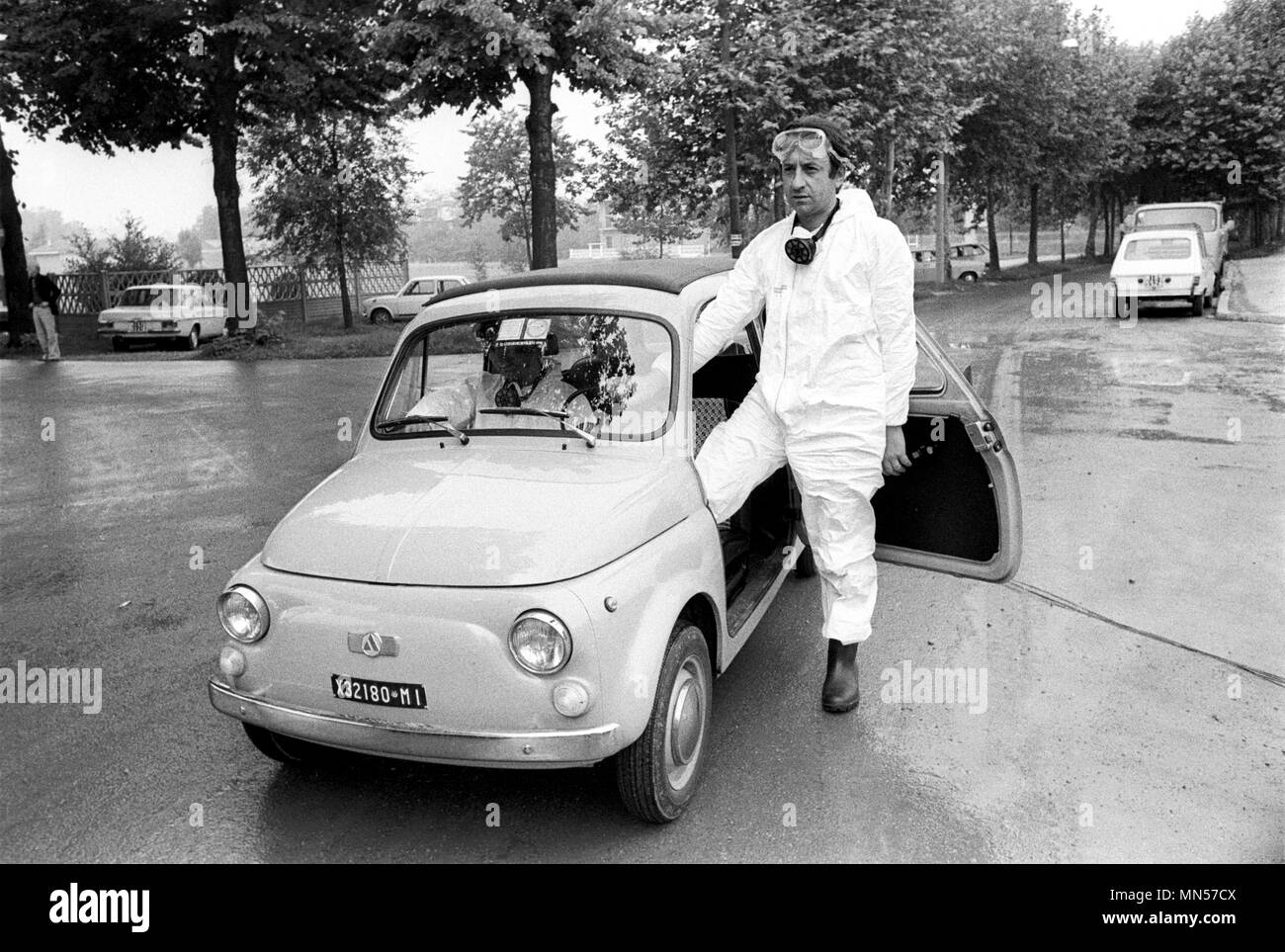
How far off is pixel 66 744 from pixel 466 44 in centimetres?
1520

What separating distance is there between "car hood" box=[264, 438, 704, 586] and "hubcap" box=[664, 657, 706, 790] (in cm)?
54

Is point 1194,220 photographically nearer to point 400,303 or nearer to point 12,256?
point 400,303

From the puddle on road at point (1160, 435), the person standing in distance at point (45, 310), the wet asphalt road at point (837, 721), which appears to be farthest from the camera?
the person standing in distance at point (45, 310)

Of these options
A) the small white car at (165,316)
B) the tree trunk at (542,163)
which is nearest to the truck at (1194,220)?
the tree trunk at (542,163)

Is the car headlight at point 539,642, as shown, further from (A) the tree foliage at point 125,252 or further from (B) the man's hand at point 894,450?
(A) the tree foliage at point 125,252

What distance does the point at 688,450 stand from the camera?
4.44 meters

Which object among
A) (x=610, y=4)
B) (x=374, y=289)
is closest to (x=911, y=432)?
(x=610, y=4)

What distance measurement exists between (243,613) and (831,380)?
2.41m

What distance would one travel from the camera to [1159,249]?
21484mm

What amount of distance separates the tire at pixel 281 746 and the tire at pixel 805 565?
3271 mm

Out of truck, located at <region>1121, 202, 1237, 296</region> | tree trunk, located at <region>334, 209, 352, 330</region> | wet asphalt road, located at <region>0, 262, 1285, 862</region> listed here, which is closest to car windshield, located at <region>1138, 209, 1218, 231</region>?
truck, located at <region>1121, 202, 1237, 296</region>

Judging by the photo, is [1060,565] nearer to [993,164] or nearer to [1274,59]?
[993,164]

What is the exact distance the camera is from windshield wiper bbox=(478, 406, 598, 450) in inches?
171

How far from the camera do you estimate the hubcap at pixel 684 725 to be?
3.80m
